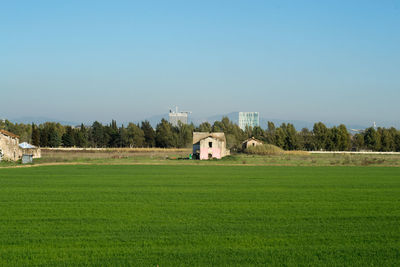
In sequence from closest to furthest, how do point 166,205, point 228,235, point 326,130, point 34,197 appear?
point 228,235 → point 166,205 → point 34,197 → point 326,130

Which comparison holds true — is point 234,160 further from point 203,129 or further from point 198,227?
point 203,129

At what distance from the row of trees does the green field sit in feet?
248

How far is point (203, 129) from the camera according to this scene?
115 m

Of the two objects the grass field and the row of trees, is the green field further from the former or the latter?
the row of trees

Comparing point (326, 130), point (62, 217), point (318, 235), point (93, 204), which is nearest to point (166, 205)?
point (93, 204)

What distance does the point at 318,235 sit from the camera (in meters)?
12.2

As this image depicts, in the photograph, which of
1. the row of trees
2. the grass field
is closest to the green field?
the grass field

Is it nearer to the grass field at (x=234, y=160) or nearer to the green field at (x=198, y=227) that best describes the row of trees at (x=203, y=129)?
the grass field at (x=234, y=160)

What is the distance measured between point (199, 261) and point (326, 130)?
9404cm

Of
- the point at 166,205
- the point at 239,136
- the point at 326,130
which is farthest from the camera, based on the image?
the point at 239,136

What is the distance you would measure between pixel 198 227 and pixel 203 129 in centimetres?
10164

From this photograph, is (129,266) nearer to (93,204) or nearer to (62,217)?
(62,217)

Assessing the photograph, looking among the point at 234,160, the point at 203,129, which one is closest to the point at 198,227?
the point at 234,160

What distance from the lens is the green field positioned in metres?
10.1
